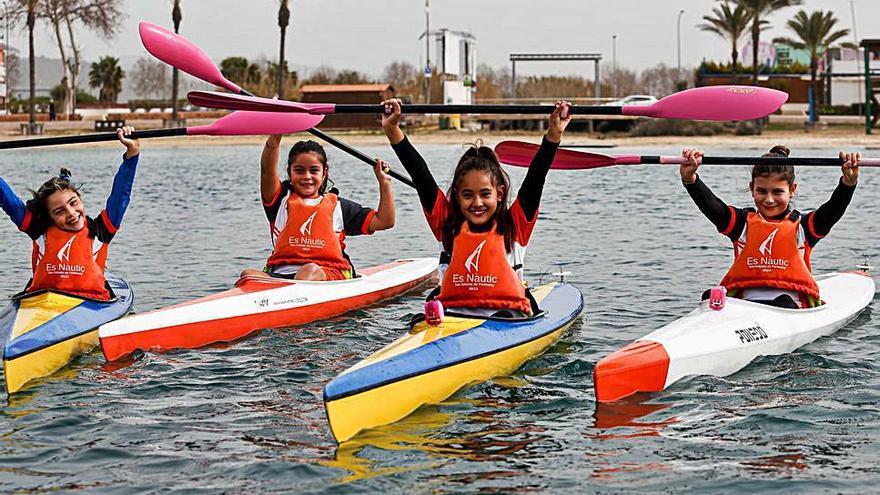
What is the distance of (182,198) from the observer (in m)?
22.0

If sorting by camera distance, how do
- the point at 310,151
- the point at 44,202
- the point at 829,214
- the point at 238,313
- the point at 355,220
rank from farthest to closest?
the point at 355,220 → the point at 310,151 → the point at 238,313 → the point at 44,202 → the point at 829,214

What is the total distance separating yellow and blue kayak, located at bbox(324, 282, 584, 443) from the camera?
5484 mm

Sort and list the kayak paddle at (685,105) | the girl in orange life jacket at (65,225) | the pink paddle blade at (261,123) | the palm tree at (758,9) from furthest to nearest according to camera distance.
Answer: the palm tree at (758,9)
the pink paddle blade at (261,123)
the kayak paddle at (685,105)
the girl in orange life jacket at (65,225)

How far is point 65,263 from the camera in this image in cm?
757

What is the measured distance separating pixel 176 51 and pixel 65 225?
179 cm

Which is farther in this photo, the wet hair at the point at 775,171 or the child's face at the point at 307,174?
the child's face at the point at 307,174

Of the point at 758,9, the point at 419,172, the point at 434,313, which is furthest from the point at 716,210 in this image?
the point at 758,9

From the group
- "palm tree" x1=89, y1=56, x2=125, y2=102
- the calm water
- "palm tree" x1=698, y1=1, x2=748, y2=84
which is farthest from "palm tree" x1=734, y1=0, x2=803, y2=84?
"palm tree" x1=89, y1=56, x2=125, y2=102

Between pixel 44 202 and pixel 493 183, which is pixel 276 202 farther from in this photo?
pixel 493 183

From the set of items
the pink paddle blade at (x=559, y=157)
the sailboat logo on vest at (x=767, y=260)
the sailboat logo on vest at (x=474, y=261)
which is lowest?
the sailboat logo on vest at (x=767, y=260)

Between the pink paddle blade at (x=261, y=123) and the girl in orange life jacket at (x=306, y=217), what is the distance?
0.37ft

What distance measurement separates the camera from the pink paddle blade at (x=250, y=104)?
7.66 meters

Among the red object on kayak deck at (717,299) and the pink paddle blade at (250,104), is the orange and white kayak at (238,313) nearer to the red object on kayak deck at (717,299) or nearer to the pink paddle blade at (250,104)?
the pink paddle blade at (250,104)

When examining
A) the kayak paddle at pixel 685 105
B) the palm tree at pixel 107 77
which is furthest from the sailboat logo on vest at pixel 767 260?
the palm tree at pixel 107 77
